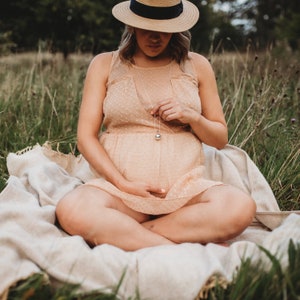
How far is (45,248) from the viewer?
1.93 metres

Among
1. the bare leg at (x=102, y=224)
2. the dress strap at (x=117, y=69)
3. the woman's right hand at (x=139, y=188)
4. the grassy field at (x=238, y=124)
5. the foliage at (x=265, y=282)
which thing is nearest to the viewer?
the foliage at (x=265, y=282)

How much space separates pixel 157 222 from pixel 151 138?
43 cm

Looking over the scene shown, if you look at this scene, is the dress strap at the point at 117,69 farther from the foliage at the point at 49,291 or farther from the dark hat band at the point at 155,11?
the foliage at the point at 49,291

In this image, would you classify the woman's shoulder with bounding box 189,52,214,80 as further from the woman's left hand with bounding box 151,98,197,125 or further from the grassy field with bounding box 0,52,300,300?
the grassy field with bounding box 0,52,300,300

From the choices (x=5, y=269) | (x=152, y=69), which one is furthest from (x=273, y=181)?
(x=5, y=269)

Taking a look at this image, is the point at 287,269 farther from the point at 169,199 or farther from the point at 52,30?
the point at 52,30

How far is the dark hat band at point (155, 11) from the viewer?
91.1 inches

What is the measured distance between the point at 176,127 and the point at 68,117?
147cm

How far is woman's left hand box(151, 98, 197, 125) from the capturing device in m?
2.29

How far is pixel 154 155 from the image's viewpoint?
238 cm

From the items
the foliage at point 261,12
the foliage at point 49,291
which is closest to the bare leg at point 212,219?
the foliage at point 49,291

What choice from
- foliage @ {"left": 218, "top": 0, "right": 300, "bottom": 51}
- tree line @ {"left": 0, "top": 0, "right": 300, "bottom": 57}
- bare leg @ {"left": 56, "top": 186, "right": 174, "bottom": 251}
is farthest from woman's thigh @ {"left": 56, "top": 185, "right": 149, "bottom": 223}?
foliage @ {"left": 218, "top": 0, "right": 300, "bottom": 51}

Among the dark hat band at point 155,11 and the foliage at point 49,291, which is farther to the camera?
the dark hat band at point 155,11

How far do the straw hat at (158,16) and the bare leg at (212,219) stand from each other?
2.67ft
